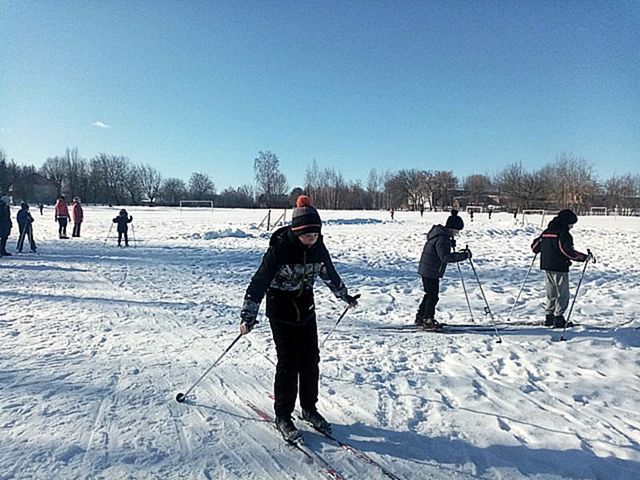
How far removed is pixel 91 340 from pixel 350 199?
9564 cm

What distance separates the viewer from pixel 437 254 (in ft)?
19.6

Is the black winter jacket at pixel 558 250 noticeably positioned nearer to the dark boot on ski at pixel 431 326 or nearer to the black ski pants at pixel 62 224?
the dark boot on ski at pixel 431 326

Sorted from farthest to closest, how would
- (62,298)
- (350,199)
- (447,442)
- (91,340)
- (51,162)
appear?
(350,199), (51,162), (62,298), (91,340), (447,442)

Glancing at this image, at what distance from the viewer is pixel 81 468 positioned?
2777 mm

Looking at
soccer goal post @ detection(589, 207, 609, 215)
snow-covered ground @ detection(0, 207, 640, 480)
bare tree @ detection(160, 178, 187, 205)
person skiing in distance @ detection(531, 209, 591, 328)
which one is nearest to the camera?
snow-covered ground @ detection(0, 207, 640, 480)

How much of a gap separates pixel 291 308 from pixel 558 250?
4.74m

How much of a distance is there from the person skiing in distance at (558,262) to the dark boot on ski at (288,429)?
4706 millimetres

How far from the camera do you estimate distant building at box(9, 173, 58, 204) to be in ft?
259

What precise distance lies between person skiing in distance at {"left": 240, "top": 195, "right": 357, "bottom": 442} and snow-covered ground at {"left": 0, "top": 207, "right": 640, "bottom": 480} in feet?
0.99

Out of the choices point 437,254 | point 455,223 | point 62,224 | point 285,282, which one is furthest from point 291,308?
point 62,224

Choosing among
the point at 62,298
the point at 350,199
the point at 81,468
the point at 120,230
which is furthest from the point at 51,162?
the point at 81,468

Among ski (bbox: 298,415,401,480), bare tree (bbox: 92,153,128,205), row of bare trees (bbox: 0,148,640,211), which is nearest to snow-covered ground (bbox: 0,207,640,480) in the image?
ski (bbox: 298,415,401,480)

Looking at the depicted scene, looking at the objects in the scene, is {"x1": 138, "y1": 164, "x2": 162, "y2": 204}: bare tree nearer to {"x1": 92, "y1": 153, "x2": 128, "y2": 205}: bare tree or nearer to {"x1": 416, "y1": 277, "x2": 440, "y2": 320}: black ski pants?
{"x1": 92, "y1": 153, "x2": 128, "y2": 205}: bare tree

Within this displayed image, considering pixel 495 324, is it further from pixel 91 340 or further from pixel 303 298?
pixel 91 340
